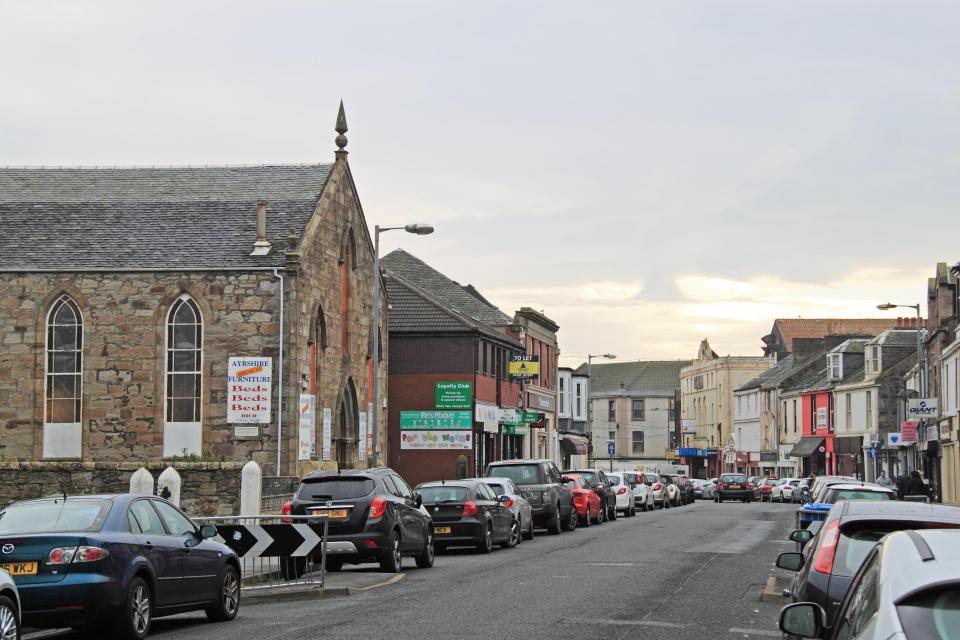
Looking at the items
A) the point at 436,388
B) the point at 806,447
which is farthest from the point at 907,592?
the point at 806,447

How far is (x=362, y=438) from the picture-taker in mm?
45062

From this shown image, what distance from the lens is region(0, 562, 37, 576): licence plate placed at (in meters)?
12.3

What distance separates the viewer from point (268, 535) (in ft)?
59.4

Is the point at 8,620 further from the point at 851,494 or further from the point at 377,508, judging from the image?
the point at 851,494

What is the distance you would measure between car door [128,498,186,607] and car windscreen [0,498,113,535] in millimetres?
395

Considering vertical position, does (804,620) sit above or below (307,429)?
below

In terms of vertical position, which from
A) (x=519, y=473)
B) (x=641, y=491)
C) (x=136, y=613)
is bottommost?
(x=641, y=491)

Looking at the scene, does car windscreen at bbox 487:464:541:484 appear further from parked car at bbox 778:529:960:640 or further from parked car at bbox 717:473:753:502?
parked car at bbox 717:473:753:502

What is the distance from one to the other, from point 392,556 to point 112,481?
42.5ft

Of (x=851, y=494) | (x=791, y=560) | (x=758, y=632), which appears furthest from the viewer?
(x=851, y=494)

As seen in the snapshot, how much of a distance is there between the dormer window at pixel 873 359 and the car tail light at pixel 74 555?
65.7m

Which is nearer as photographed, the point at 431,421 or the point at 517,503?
the point at 517,503

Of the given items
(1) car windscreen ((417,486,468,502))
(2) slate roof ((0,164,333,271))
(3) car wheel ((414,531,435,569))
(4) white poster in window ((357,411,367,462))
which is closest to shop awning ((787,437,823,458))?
(4) white poster in window ((357,411,367,462))

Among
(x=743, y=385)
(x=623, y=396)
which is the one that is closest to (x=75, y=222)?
(x=743, y=385)
